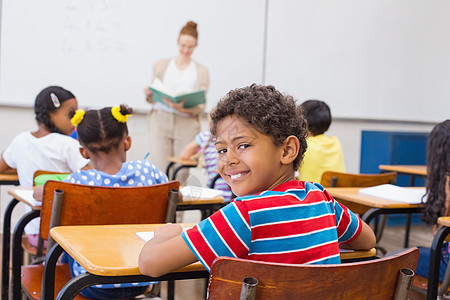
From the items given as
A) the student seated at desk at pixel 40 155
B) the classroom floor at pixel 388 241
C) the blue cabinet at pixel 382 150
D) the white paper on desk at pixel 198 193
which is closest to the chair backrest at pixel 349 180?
the white paper on desk at pixel 198 193

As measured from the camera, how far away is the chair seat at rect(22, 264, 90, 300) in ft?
5.35

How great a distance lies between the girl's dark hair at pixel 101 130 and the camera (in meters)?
1.97

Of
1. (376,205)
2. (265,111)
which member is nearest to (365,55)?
(376,205)

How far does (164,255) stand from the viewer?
39.3 inches

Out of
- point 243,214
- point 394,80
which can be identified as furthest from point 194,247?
point 394,80

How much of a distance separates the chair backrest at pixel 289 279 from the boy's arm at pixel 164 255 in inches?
5.1

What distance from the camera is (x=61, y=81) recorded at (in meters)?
4.10

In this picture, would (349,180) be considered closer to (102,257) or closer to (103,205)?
(103,205)

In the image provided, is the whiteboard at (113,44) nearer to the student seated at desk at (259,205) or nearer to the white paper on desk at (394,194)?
the white paper on desk at (394,194)

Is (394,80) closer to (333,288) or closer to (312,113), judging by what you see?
(312,113)

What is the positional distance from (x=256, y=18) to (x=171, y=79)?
115 centimetres

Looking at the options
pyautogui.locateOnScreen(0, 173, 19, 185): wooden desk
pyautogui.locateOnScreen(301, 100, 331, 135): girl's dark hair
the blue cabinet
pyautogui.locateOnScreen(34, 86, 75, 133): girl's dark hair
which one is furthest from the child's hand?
the blue cabinet

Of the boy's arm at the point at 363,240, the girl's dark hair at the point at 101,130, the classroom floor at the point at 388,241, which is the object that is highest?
the girl's dark hair at the point at 101,130

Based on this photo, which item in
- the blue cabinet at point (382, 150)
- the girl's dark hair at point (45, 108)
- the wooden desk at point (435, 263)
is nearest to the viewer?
the wooden desk at point (435, 263)
